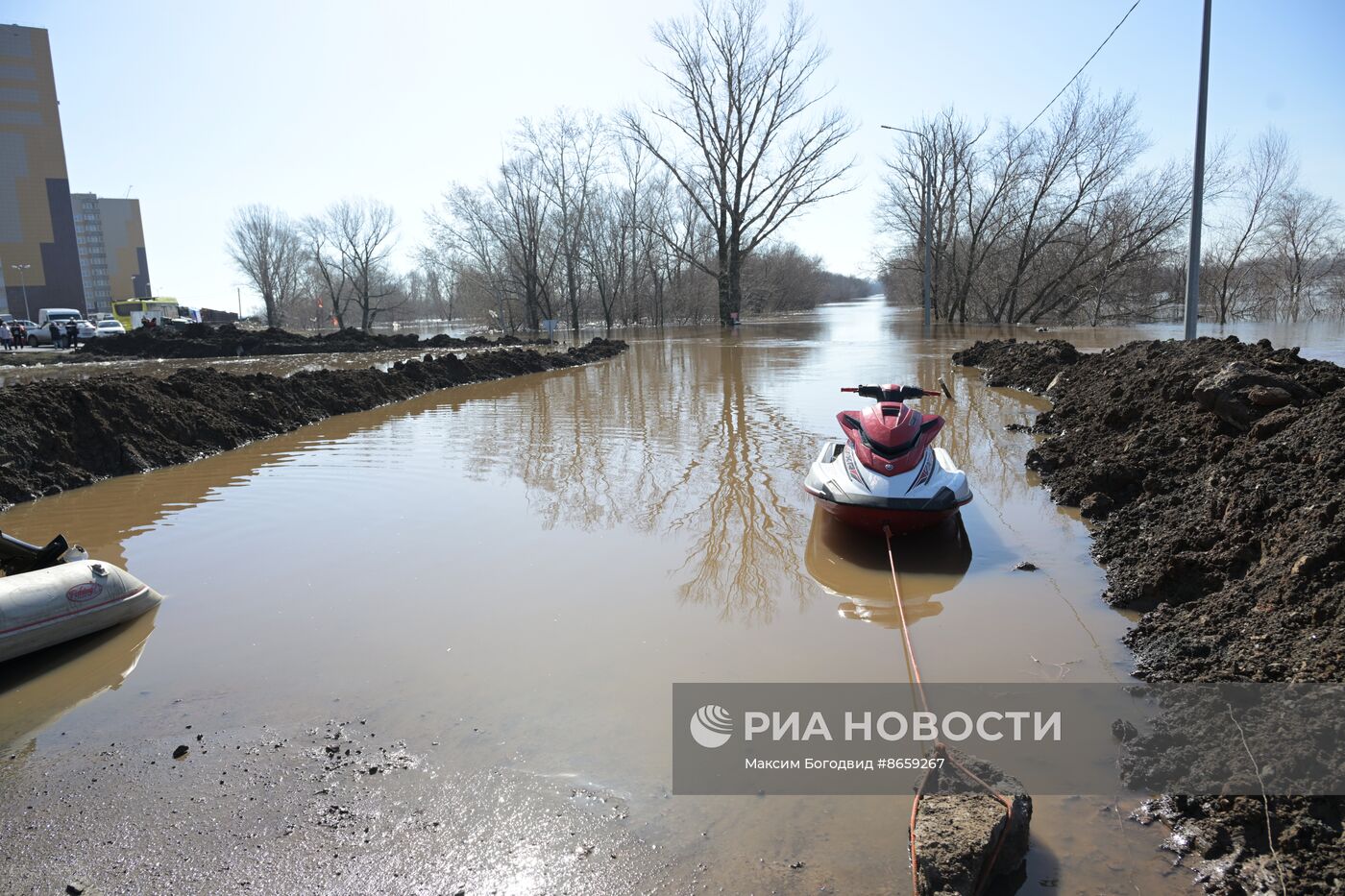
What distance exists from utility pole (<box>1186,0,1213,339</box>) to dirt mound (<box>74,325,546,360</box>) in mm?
29154

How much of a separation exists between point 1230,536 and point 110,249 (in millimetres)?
123325

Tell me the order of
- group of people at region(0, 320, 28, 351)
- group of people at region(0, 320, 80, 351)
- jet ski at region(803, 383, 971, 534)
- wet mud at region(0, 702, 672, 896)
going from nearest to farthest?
wet mud at region(0, 702, 672, 896) → jet ski at region(803, 383, 971, 534) → group of people at region(0, 320, 28, 351) → group of people at region(0, 320, 80, 351)

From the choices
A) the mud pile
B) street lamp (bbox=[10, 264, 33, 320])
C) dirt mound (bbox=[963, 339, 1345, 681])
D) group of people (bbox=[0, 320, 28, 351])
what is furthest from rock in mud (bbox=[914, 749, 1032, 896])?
street lamp (bbox=[10, 264, 33, 320])

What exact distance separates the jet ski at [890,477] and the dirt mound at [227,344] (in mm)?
31707

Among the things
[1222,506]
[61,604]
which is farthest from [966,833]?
[61,604]

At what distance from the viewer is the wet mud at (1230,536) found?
3.29 meters

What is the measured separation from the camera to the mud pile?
11062 mm

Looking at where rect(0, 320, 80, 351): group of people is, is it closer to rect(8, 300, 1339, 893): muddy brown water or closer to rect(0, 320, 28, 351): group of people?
rect(0, 320, 28, 351): group of people

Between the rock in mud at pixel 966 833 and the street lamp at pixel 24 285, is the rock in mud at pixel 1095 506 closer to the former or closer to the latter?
the rock in mud at pixel 966 833

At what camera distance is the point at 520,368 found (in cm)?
2625

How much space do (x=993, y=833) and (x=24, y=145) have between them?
3233 inches

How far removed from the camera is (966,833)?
3.16 metres

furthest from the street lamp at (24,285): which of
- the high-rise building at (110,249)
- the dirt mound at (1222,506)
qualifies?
the dirt mound at (1222,506)

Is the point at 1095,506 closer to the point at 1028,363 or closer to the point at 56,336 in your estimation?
the point at 1028,363
